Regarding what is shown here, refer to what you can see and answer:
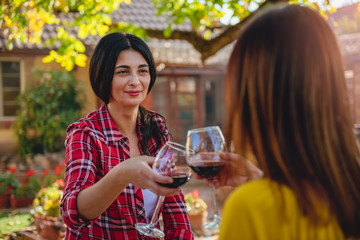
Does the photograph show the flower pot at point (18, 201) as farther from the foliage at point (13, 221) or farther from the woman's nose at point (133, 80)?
the woman's nose at point (133, 80)

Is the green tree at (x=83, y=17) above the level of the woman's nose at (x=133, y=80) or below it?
above

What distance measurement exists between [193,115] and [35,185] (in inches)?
267

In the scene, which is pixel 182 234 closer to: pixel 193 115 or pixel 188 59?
pixel 188 59

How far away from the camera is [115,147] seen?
212 cm

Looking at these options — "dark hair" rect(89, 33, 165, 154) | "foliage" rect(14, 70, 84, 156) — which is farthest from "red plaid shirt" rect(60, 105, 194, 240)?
"foliage" rect(14, 70, 84, 156)

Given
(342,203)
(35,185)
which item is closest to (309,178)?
(342,203)

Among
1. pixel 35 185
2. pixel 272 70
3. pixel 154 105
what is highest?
pixel 272 70

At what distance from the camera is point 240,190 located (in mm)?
1034

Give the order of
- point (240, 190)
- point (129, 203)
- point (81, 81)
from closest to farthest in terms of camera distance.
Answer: point (240, 190) < point (129, 203) < point (81, 81)

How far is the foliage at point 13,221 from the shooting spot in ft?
17.3

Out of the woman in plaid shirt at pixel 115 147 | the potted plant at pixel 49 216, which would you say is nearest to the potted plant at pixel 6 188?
the potted plant at pixel 49 216

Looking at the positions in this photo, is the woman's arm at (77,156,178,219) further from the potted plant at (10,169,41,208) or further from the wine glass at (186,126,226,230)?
the potted plant at (10,169,41,208)

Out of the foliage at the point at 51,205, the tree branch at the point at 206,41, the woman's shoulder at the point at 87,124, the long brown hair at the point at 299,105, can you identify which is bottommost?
the foliage at the point at 51,205

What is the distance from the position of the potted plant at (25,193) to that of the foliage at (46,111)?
114 inches
